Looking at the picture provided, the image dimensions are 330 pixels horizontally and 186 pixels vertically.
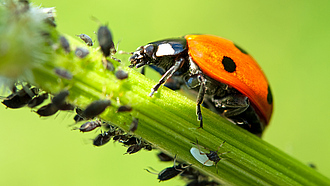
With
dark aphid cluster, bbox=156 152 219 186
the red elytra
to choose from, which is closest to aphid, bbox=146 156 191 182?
dark aphid cluster, bbox=156 152 219 186

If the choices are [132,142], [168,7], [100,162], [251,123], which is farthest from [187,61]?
[168,7]

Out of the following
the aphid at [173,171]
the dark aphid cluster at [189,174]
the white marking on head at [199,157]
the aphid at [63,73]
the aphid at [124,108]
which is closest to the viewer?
the aphid at [63,73]

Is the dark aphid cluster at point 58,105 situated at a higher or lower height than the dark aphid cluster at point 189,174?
higher

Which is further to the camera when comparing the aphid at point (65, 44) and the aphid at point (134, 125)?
the aphid at point (134, 125)

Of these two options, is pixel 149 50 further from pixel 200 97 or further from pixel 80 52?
pixel 80 52

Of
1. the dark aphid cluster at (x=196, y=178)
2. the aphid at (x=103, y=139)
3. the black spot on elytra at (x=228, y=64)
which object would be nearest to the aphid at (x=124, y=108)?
the aphid at (x=103, y=139)

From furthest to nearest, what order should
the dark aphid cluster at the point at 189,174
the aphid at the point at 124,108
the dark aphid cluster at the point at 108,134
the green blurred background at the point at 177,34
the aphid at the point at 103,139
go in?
1. the green blurred background at the point at 177,34
2. the dark aphid cluster at the point at 189,174
3. the aphid at the point at 103,139
4. the dark aphid cluster at the point at 108,134
5. the aphid at the point at 124,108

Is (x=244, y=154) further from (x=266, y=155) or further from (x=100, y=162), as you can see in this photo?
(x=100, y=162)

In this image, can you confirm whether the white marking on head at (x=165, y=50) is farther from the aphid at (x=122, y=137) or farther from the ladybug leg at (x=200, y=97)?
the aphid at (x=122, y=137)
